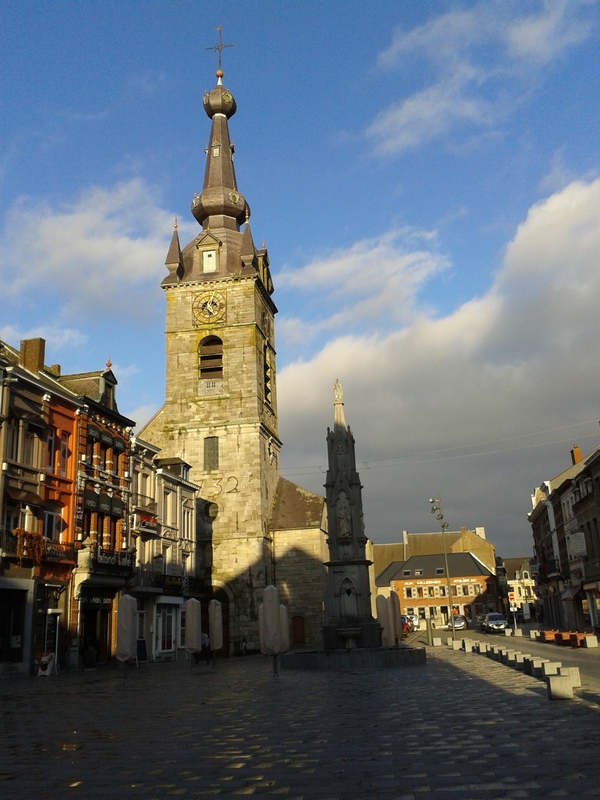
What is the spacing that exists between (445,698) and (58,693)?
1007cm

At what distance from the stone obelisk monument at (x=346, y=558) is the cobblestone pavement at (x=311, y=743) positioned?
8.84 meters

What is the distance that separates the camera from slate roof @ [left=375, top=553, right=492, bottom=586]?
9206cm

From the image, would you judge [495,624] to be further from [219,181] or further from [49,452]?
[219,181]

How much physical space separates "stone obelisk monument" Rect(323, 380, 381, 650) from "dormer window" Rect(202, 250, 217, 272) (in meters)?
28.7

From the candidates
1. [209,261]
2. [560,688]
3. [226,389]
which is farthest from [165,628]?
[560,688]

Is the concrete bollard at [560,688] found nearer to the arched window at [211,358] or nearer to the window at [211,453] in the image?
the window at [211,453]

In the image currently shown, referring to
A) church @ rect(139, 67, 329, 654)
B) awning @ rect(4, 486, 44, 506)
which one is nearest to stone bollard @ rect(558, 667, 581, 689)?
awning @ rect(4, 486, 44, 506)

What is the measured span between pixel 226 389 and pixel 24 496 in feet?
79.7

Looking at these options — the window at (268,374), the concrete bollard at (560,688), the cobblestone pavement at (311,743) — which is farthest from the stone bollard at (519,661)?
the window at (268,374)

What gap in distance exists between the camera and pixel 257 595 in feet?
151

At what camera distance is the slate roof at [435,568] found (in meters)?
92.1

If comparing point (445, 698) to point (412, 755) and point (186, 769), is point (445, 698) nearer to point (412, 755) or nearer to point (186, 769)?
point (412, 755)

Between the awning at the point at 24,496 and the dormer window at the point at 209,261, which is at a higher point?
the dormer window at the point at 209,261

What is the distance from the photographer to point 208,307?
53.1 metres
